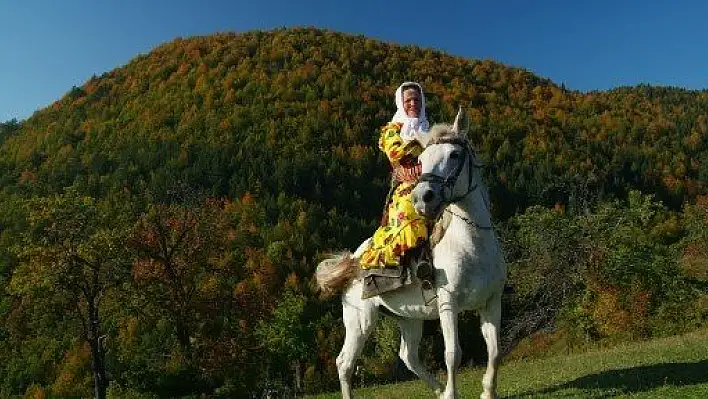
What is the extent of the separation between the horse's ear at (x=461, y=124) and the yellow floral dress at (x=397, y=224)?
31.2 inches

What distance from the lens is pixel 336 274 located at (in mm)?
8414

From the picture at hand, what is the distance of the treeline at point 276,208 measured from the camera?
27625 millimetres

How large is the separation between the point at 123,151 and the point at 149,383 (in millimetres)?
82513

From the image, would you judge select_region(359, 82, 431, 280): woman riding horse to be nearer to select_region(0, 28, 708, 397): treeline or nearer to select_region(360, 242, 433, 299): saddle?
select_region(360, 242, 433, 299): saddle

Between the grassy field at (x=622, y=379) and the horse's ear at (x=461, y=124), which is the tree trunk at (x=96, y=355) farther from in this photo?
the horse's ear at (x=461, y=124)

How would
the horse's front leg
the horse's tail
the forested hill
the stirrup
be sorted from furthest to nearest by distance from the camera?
the forested hill → the horse's tail → the stirrup → the horse's front leg

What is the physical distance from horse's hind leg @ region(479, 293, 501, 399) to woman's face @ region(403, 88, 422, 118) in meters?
2.37

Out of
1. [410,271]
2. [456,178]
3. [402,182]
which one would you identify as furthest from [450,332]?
[402,182]

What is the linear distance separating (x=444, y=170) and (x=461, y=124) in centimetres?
77

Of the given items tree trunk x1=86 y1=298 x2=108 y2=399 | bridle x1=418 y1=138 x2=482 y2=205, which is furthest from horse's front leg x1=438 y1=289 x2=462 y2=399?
tree trunk x1=86 y1=298 x2=108 y2=399

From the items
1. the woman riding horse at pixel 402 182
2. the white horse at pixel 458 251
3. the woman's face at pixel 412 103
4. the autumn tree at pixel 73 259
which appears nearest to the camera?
the white horse at pixel 458 251

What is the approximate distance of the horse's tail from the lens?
8305mm

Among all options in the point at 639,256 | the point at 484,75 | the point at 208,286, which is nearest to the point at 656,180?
the point at 484,75

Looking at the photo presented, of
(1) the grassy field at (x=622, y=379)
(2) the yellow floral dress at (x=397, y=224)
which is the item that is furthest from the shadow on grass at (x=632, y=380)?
(2) the yellow floral dress at (x=397, y=224)
